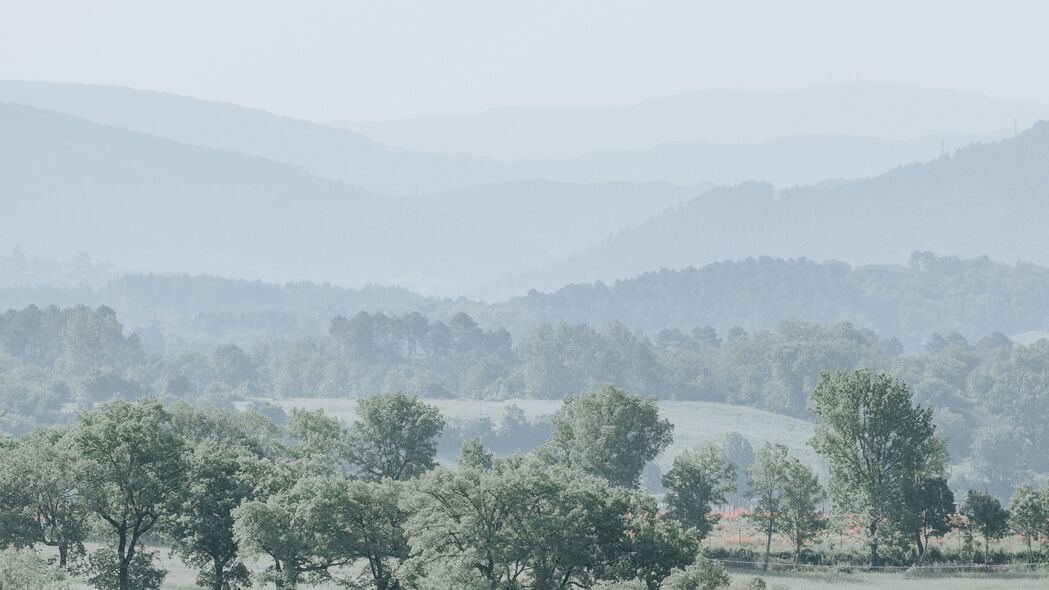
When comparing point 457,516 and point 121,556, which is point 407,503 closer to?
point 457,516

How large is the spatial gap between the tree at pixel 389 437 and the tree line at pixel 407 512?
5.00 feet

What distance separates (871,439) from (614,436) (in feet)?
46.6

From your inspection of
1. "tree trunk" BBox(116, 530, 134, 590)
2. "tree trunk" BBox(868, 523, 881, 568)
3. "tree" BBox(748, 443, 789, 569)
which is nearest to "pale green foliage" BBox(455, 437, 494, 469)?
"tree" BBox(748, 443, 789, 569)

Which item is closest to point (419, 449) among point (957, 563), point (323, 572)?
point (323, 572)

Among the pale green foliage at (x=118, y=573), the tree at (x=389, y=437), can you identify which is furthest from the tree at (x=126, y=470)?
the tree at (x=389, y=437)

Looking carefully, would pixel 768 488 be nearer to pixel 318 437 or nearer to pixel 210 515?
pixel 318 437

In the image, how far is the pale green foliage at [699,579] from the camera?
55.7 metres

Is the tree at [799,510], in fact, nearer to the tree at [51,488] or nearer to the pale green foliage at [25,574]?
the tree at [51,488]

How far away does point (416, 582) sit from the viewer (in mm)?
61188

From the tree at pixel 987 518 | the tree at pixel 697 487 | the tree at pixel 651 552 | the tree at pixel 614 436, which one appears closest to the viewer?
the tree at pixel 651 552

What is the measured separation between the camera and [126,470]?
214 feet

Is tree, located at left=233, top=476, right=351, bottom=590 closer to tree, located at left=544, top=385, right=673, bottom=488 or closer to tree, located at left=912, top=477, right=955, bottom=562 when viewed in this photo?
tree, located at left=544, top=385, right=673, bottom=488

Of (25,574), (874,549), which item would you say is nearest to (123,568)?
(25,574)

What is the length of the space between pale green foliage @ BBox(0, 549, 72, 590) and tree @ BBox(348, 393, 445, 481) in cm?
3052
